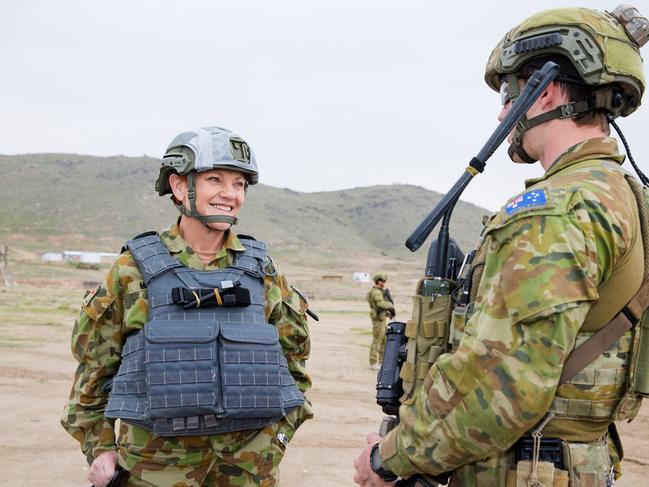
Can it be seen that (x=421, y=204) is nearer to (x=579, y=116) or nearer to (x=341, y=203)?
(x=341, y=203)

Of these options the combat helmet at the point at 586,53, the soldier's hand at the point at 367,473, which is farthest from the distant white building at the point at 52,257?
the combat helmet at the point at 586,53

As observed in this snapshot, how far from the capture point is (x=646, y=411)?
9.58 m

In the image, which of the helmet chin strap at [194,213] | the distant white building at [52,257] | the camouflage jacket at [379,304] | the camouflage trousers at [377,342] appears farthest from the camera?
the distant white building at [52,257]

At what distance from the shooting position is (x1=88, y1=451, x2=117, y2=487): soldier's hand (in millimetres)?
3008

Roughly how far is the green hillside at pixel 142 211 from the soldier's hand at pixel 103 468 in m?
71.4

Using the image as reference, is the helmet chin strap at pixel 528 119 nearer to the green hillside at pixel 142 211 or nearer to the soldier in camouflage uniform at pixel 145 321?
the soldier in camouflage uniform at pixel 145 321

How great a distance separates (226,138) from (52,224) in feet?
290

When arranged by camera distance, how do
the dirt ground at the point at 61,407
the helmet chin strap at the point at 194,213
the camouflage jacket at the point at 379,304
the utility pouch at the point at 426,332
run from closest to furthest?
1. the utility pouch at the point at 426,332
2. the helmet chin strap at the point at 194,213
3. the dirt ground at the point at 61,407
4. the camouflage jacket at the point at 379,304

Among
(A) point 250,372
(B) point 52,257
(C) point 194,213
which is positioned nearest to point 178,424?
(A) point 250,372

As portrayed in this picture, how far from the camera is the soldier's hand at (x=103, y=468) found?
9.87ft

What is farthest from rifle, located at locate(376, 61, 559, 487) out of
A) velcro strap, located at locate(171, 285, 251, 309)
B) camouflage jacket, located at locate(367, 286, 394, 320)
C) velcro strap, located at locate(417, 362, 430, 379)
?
camouflage jacket, located at locate(367, 286, 394, 320)

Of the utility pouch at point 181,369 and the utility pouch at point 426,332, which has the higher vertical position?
the utility pouch at point 426,332

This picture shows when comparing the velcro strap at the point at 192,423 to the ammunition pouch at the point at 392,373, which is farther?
the velcro strap at the point at 192,423

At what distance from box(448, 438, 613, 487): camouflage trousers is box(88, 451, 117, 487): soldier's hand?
1.68 meters
